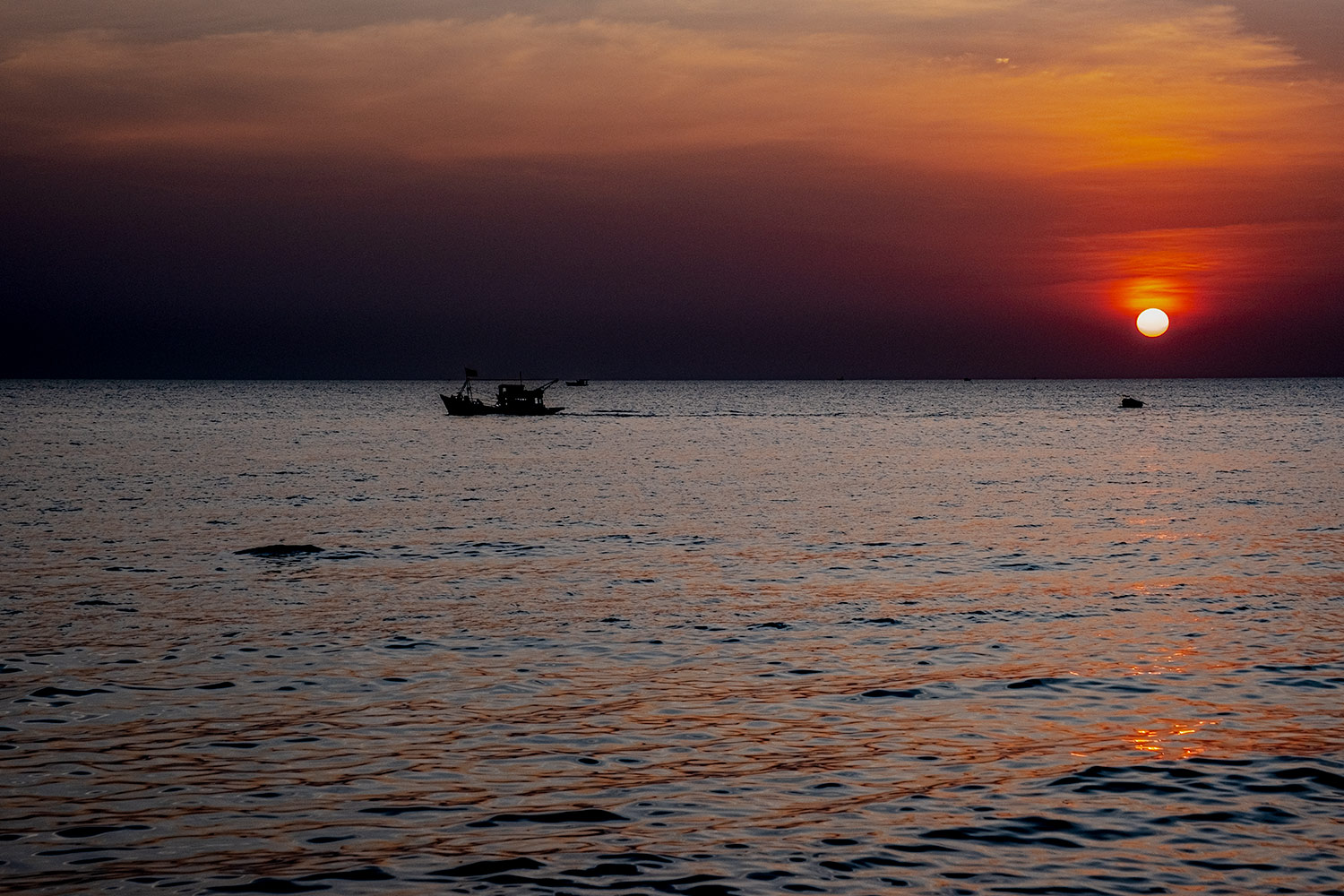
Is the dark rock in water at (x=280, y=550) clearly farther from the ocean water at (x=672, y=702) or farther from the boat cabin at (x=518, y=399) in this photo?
the boat cabin at (x=518, y=399)

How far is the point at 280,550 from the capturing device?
33906 millimetres

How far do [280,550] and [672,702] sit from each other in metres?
20.0

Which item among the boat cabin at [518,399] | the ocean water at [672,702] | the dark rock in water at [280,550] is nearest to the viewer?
the ocean water at [672,702]

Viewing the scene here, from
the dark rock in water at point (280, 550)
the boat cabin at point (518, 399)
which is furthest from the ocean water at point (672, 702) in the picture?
the boat cabin at point (518, 399)

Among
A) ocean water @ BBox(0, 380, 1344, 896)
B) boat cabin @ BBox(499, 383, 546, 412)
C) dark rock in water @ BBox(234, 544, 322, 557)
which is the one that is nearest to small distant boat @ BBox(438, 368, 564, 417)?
boat cabin @ BBox(499, 383, 546, 412)

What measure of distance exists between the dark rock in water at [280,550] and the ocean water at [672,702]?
817mm

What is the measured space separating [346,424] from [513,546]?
107808 millimetres

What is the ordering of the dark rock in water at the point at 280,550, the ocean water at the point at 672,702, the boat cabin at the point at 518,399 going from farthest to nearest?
the boat cabin at the point at 518,399 → the dark rock in water at the point at 280,550 → the ocean water at the point at 672,702

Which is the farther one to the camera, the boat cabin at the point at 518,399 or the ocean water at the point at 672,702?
the boat cabin at the point at 518,399

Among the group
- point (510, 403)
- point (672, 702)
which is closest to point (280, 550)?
point (672, 702)

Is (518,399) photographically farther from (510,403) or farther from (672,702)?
(672,702)

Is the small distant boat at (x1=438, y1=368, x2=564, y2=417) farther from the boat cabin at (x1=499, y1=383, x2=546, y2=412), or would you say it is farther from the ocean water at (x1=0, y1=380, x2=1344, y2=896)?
the ocean water at (x1=0, y1=380, x2=1344, y2=896)

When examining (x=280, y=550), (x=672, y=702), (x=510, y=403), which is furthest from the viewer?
(x=510, y=403)

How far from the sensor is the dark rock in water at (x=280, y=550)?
33.5 metres
